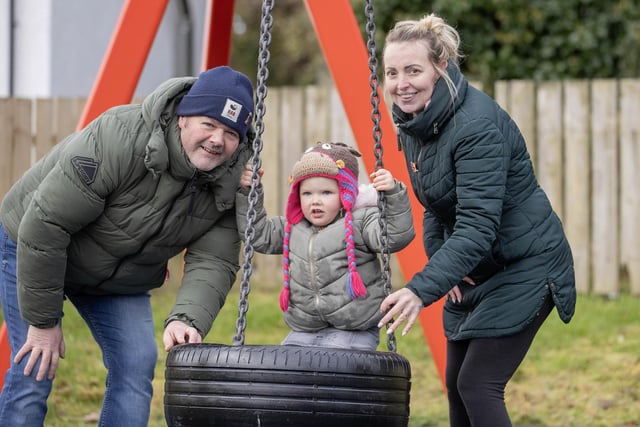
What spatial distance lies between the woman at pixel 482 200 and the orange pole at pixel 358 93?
1.02 meters

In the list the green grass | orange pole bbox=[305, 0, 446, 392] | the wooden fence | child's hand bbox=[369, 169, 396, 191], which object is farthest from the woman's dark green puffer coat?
the wooden fence

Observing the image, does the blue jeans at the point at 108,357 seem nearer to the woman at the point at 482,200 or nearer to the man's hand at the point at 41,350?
the man's hand at the point at 41,350

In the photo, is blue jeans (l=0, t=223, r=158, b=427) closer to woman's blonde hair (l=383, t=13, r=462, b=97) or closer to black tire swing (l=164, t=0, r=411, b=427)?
black tire swing (l=164, t=0, r=411, b=427)

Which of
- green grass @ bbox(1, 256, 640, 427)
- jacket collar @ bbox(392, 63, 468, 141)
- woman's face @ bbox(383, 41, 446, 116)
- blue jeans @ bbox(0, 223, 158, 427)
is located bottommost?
green grass @ bbox(1, 256, 640, 427)

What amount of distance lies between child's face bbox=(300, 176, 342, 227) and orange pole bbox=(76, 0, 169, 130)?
1.43 m

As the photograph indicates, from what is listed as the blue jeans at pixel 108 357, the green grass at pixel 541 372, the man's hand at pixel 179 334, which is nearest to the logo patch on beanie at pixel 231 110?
the man's hand at pixel 179 334

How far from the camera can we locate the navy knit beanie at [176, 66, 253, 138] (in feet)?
10.4

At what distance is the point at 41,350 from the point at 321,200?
1.10 meters

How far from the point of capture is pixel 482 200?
120 inches

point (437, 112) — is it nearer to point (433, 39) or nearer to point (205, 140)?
point (433, 39)

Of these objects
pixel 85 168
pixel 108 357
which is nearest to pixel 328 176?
pixel 85 168

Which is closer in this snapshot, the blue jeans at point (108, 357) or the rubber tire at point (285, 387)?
the rubber tire at point (285, 387)

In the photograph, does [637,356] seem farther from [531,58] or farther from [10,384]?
[531,58]

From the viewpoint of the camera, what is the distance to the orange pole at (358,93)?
14.5ft
